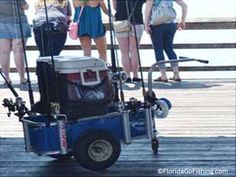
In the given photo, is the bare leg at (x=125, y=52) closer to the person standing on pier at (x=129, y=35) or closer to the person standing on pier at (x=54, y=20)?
the person standing on pier at (x=129, y=35)

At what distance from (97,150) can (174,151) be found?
788mm

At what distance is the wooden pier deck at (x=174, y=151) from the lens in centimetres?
531

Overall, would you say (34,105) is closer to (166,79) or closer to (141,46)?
(166,79)

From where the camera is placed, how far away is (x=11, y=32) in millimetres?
9328

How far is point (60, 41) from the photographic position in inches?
369

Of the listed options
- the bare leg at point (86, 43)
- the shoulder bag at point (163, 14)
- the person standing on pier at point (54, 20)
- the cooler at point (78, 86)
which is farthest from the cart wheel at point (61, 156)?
the bare leg at point (86, 43)

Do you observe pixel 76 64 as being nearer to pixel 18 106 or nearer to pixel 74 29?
pixel 18 106

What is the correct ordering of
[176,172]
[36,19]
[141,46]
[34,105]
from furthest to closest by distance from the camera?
1. [141,46]
2. [36,19]
3. [34,105]
4. [176,172]

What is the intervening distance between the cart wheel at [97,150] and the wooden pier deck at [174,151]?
0.25 ft

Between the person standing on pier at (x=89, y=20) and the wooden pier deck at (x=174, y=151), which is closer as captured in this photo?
the wooden pier deck at (x=174, y=151)

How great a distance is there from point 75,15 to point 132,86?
1068mm

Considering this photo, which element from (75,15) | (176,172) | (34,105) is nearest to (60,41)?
(75,15)

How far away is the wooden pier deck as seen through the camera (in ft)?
17.4

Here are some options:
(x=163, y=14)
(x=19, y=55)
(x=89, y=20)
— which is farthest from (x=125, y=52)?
(x=19, y=55)
